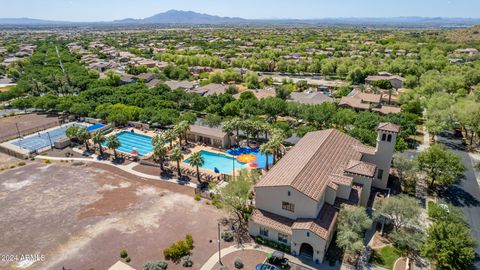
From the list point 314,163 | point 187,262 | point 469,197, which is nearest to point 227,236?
point 187,262

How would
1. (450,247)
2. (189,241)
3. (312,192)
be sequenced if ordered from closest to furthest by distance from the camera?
(450,247) → (312,192) → (189,241)

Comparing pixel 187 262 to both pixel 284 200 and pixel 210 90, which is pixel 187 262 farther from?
pixel 210 90

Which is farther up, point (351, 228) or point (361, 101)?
point (361, 101)

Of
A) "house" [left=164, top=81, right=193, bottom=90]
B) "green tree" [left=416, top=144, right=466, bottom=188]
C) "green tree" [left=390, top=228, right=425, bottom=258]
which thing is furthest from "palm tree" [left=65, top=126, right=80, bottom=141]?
"green tree" [left=416, top=144, right=466, bottom=188]

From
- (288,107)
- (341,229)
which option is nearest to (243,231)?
(341,229)

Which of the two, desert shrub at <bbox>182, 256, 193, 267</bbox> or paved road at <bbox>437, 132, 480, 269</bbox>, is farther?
paved road at <bbox>437, 132, 480, 269</bbox>

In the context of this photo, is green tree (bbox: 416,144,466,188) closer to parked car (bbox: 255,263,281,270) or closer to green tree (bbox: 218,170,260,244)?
green tree (bbox: 218,170,260,244)

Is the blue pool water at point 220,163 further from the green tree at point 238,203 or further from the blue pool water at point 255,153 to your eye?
the green tree at point 238,203

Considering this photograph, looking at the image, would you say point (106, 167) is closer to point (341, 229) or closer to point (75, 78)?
point (341, 229)
